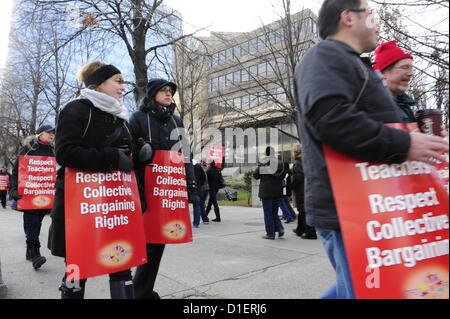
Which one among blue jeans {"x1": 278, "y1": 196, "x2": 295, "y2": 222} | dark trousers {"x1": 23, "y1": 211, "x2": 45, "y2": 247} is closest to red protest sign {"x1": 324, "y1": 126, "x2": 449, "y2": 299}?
dark trousers {"x1": 23, "y1": 211, "x2": 45, "y2": 247}

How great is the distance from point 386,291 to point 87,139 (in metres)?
1.98

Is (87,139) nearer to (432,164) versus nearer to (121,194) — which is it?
(121,194)

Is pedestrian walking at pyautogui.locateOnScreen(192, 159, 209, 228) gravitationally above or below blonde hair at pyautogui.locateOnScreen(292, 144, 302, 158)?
below

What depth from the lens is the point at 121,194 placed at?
2330mm

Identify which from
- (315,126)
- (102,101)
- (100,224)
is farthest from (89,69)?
(315,126)

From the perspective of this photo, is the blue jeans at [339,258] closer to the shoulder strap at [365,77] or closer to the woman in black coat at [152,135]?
the shoulder strap at [365,77]

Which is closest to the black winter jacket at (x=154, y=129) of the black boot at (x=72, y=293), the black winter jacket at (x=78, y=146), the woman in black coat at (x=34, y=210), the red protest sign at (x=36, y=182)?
the black winter jacket at (x=78, y=146)

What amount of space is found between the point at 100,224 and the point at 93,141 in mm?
580

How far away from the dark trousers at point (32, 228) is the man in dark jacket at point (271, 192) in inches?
148

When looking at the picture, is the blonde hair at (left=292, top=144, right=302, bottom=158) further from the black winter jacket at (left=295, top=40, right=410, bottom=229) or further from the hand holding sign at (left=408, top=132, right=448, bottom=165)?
the hand holding sign at (left=408, top=132, right=448, bottom=165)

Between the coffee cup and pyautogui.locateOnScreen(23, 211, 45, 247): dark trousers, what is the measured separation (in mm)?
4880

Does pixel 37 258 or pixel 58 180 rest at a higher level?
pixel 58 180

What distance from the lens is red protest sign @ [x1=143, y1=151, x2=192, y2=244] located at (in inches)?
112
